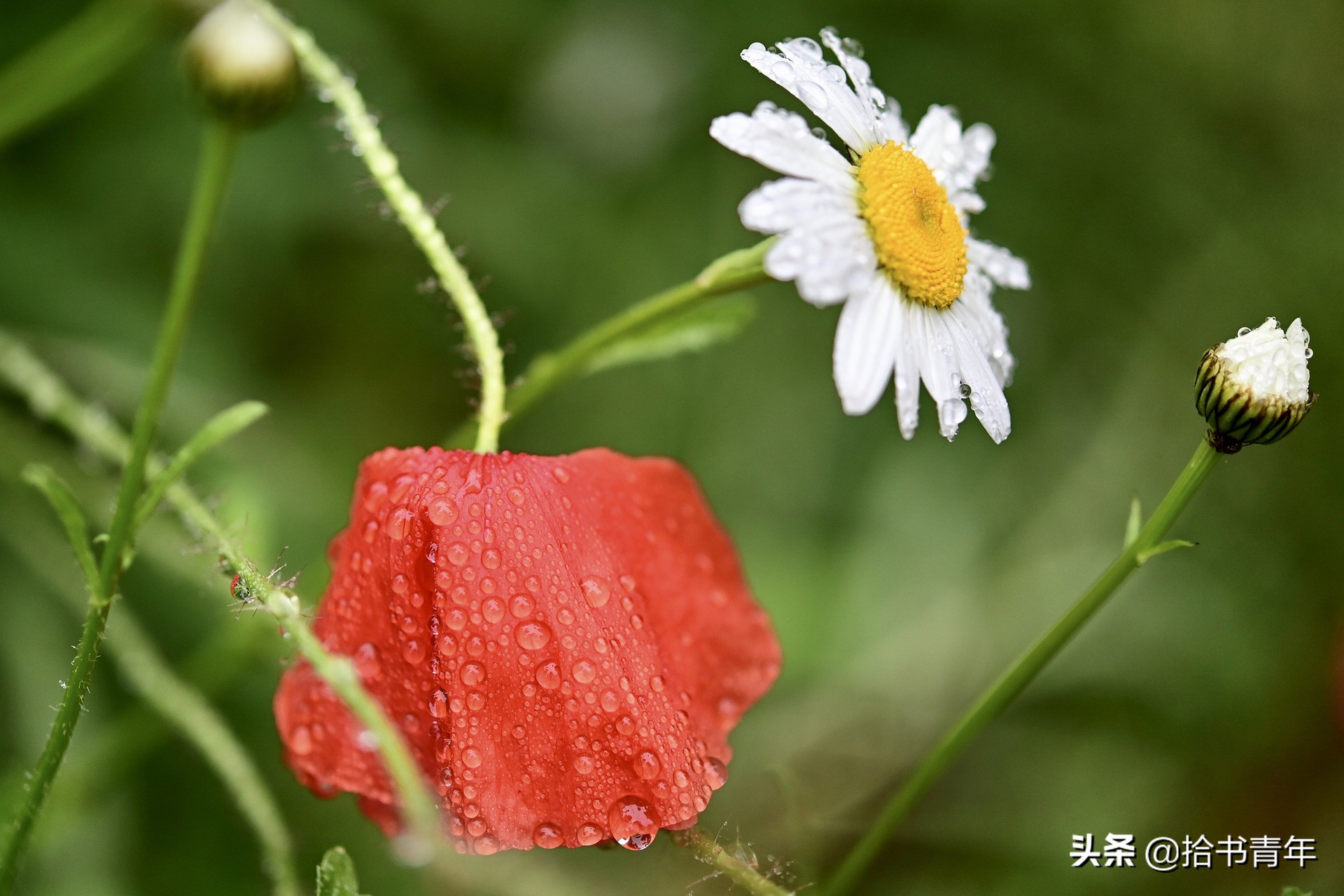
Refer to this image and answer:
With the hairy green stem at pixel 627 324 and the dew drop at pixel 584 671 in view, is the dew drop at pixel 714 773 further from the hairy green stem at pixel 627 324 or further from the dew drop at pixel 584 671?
the hairy green stem at pixel 627 324

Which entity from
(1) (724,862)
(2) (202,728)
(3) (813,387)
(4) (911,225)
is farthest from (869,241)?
(3) (813,387)

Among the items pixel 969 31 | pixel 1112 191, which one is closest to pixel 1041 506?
pixel 1112 191

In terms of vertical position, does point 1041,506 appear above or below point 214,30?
above

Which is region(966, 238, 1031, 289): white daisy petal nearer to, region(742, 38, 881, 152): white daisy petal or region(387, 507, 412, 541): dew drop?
region(742, 38, 881, 152): white daisy petal

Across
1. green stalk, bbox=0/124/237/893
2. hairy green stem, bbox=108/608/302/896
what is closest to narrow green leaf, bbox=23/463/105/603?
green stalk, bbox=0/124/237/893

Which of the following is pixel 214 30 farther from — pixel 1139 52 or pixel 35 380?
pixel 1139 52

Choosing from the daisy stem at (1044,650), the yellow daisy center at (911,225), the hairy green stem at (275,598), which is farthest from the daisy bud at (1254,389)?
the hairy green stem at (275,598)
